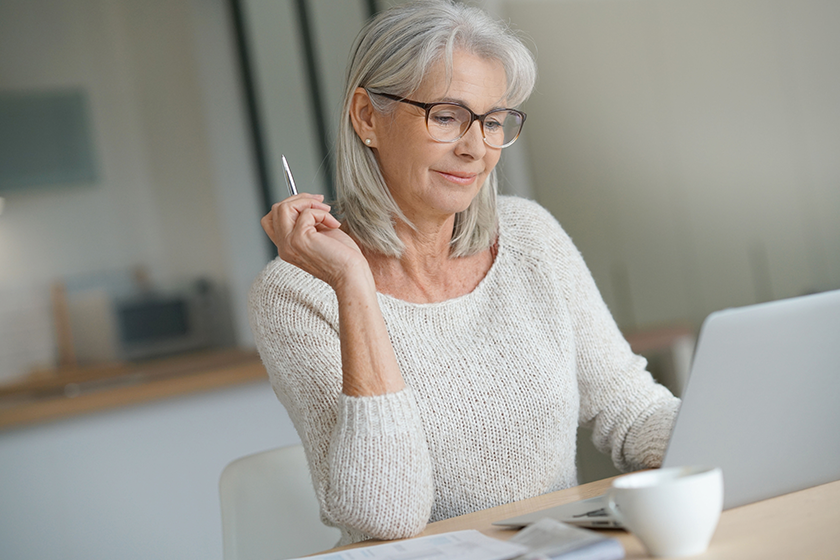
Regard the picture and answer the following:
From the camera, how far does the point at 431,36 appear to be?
4.20 feet

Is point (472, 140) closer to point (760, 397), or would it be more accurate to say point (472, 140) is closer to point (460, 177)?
point (460, 177)

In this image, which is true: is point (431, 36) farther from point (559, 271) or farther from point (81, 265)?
point (81, 265)

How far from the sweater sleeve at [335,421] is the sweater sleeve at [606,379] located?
37 cm

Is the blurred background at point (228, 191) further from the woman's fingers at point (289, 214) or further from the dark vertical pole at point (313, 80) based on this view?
the woman's fingers at point (289, 214)

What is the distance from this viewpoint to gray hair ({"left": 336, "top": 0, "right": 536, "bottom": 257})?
1.29 meters

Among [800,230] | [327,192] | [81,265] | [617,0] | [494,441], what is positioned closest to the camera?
[494,441]

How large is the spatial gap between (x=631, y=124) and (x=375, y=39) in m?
2.16

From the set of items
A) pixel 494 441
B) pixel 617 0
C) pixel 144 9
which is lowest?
pixel 494 441

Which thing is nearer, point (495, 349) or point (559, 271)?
point (495, 349)

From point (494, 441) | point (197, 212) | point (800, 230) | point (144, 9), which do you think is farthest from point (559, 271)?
point (144, 9)

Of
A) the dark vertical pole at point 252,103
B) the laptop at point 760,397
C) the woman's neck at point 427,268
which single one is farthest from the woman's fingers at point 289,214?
the dark vertical pole at point 252,103

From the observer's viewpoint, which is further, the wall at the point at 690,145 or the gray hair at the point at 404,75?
the wall at the point at 690,145

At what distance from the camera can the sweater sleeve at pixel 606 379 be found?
4.04 feet

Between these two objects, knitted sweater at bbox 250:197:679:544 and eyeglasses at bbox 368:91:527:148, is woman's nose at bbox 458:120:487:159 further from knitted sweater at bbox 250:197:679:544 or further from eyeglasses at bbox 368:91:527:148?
knitted sweater at bbox 250:197:679:544
